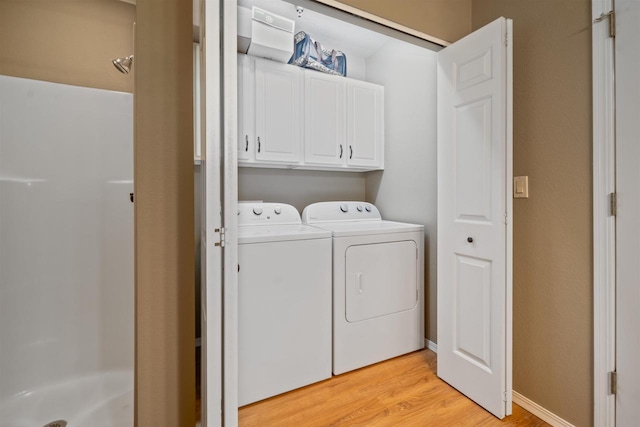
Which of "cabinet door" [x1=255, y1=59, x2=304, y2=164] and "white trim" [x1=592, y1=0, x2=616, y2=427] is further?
"cabinet door" [x1=255, y1=59, x2=304, y2=164]

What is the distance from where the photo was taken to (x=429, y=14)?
173 cm

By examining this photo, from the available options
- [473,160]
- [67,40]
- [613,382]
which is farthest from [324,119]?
[613,382]

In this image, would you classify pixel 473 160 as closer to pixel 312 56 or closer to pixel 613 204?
pixel 613 204

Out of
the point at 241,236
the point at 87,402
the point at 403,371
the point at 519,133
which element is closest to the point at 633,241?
the point at 519,133

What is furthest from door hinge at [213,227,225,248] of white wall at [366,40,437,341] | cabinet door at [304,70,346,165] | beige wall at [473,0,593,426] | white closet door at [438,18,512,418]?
white wall at [366,40,437,341]

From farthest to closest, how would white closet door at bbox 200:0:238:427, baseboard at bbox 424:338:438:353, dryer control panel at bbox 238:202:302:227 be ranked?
baseboard at bbox 424:338:438:353
dryer control panel at bbox 238:202:302:227
white closet door at bbox 200:0:238:427

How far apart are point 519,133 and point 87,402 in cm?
273

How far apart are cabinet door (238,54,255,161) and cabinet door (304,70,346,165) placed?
0.45 m

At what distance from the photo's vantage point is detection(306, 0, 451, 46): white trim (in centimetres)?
147

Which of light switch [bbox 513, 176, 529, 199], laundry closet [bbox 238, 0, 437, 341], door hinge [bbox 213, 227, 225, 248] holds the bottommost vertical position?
door hinge [bbox 213, 227, 225, 248]

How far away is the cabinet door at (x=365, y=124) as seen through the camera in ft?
8.51

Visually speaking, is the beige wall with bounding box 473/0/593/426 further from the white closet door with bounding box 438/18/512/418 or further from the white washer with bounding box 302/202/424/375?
the white washer with bounding box 302/202/424/375

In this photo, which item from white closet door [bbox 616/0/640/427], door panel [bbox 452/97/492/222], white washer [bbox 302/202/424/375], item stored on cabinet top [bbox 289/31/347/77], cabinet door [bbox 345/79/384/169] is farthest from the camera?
cabinet door [bbox 345/79/384/169]

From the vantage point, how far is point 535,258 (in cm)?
153
